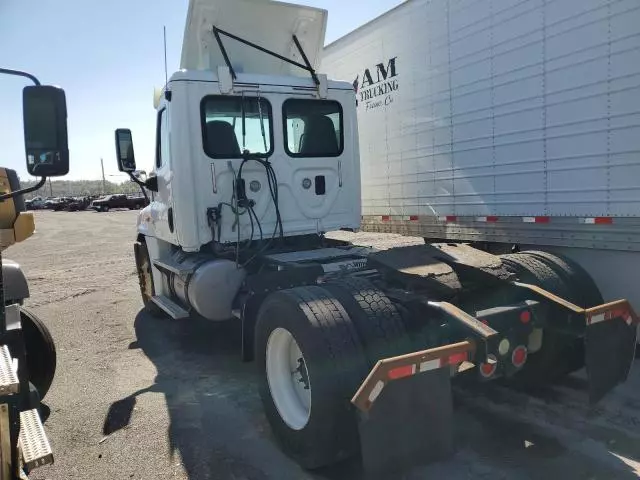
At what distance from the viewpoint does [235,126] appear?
5.25 metres

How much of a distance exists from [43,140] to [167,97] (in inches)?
109

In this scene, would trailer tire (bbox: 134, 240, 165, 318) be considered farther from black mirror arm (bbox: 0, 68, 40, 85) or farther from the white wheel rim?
black mirror arm (bbox: 0, 68, 40, 85)

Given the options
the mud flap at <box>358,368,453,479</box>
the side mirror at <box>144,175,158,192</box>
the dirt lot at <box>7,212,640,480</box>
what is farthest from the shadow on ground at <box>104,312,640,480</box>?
the side mirror at <box>144,175,158,192</box>

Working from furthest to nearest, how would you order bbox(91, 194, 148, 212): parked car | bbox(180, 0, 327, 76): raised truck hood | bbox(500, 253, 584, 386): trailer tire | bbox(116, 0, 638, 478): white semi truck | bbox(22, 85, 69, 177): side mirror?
1. bbox(91, 194, 148, 212): parked car
2. bbox(180, 0, 327, 76): raised truck hood
3. bbox(500, 253, 584, 386): trailer tire
4. bbox(116, 0, 638, 478): white semi truck
5. bbox(22, 85, 69, 177): side mirror

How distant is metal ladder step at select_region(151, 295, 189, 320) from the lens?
5.43 meters

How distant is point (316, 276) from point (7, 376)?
8.40 feet

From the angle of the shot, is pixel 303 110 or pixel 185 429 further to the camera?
pixel 303 110

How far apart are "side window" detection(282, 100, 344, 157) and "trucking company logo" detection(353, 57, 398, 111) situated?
1.56 m

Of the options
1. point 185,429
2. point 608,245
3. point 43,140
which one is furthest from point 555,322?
point 43,140

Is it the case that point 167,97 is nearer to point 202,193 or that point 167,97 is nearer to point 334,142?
point 202,193

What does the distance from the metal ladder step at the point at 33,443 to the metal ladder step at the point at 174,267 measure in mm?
2738

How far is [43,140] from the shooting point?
2467mm

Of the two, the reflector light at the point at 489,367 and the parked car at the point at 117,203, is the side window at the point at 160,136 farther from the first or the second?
the parked car at the point at 117,203

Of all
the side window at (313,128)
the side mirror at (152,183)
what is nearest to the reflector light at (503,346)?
the side window at (313,128)
